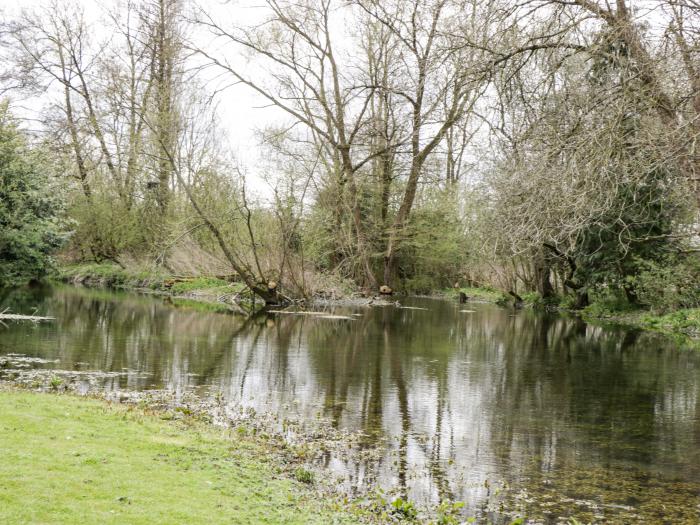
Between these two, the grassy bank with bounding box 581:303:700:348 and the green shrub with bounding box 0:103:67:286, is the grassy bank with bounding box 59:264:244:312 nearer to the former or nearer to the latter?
the green shrub with bounding box 0:103:67:286

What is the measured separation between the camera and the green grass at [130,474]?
4520 millimetres

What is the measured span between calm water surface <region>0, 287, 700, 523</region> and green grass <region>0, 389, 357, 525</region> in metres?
1.16

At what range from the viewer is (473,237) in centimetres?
3438

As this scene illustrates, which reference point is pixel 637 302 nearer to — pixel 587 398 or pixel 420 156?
pixel 420 156

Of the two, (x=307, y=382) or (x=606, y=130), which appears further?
(x=307, y=382)

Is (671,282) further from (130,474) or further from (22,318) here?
(130,474)

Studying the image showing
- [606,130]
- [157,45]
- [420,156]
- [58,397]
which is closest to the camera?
[58,397]

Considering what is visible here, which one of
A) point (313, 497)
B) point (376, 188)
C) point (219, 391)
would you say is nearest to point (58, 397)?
point (219, 391)

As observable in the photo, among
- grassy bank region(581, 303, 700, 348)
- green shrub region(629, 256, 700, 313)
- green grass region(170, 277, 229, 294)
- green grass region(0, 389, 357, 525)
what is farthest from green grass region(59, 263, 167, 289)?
green grass region(0, 389, 357, 525)

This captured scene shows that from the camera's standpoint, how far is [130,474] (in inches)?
213

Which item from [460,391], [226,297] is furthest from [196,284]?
[460,391]

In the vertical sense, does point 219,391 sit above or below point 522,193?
below

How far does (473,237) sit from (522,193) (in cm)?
2401

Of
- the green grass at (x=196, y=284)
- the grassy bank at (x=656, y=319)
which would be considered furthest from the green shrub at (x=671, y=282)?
the green grass at (x=196, y=284)
